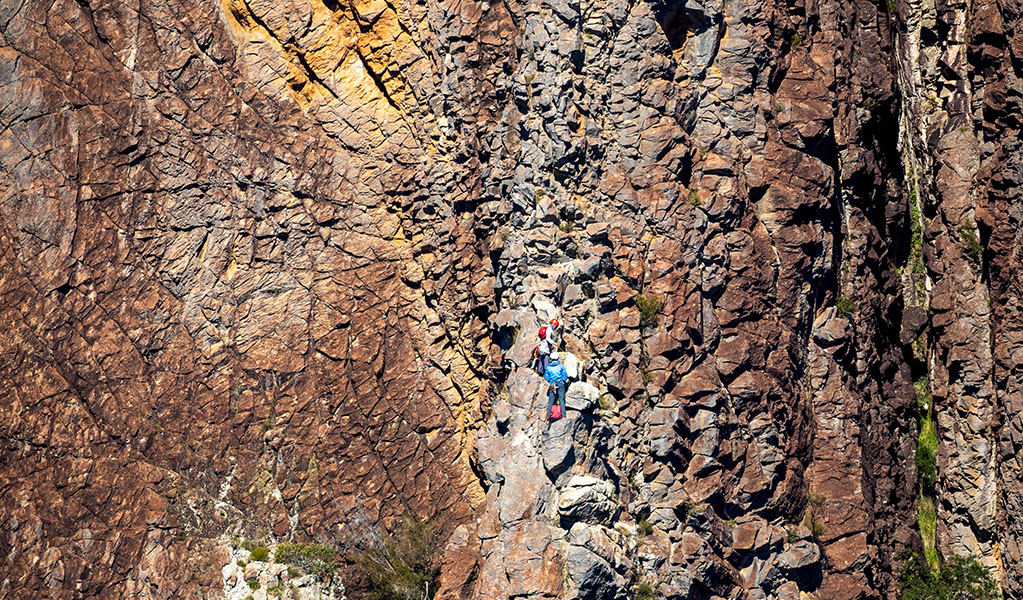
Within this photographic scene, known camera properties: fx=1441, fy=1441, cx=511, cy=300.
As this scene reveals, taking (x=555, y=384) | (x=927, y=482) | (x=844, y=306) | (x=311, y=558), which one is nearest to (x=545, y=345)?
(x=555, y=384)

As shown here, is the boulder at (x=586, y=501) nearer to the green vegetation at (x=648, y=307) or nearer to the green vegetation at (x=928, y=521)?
the green vegetation at (x=648, y=307)

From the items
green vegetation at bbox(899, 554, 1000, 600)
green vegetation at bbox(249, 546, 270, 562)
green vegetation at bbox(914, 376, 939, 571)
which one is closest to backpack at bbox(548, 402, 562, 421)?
green vegetation at bbox(249, 546, 270, 562)

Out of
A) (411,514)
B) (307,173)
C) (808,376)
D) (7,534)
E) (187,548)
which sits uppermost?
(307,173)

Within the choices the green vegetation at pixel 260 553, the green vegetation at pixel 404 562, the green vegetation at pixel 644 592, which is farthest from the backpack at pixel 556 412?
the green vegetation at pixel 260 553

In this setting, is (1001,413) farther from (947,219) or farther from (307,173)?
(307,173)

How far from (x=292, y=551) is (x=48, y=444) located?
761cm

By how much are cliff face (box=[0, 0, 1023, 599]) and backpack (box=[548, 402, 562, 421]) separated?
38 cm

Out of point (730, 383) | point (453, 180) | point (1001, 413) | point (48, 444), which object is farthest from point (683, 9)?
point (48, 444)

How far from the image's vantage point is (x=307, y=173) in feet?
143

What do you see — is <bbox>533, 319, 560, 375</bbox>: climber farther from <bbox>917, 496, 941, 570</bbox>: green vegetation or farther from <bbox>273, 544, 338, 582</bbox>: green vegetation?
<bbox>917, 496, 941, 570</bbox>: green vegetation

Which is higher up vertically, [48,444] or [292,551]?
[48,444]

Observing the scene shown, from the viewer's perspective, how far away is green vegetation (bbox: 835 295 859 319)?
150ft

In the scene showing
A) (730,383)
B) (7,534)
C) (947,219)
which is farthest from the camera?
(947,219)

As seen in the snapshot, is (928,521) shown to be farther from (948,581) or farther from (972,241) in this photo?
(972,241)
